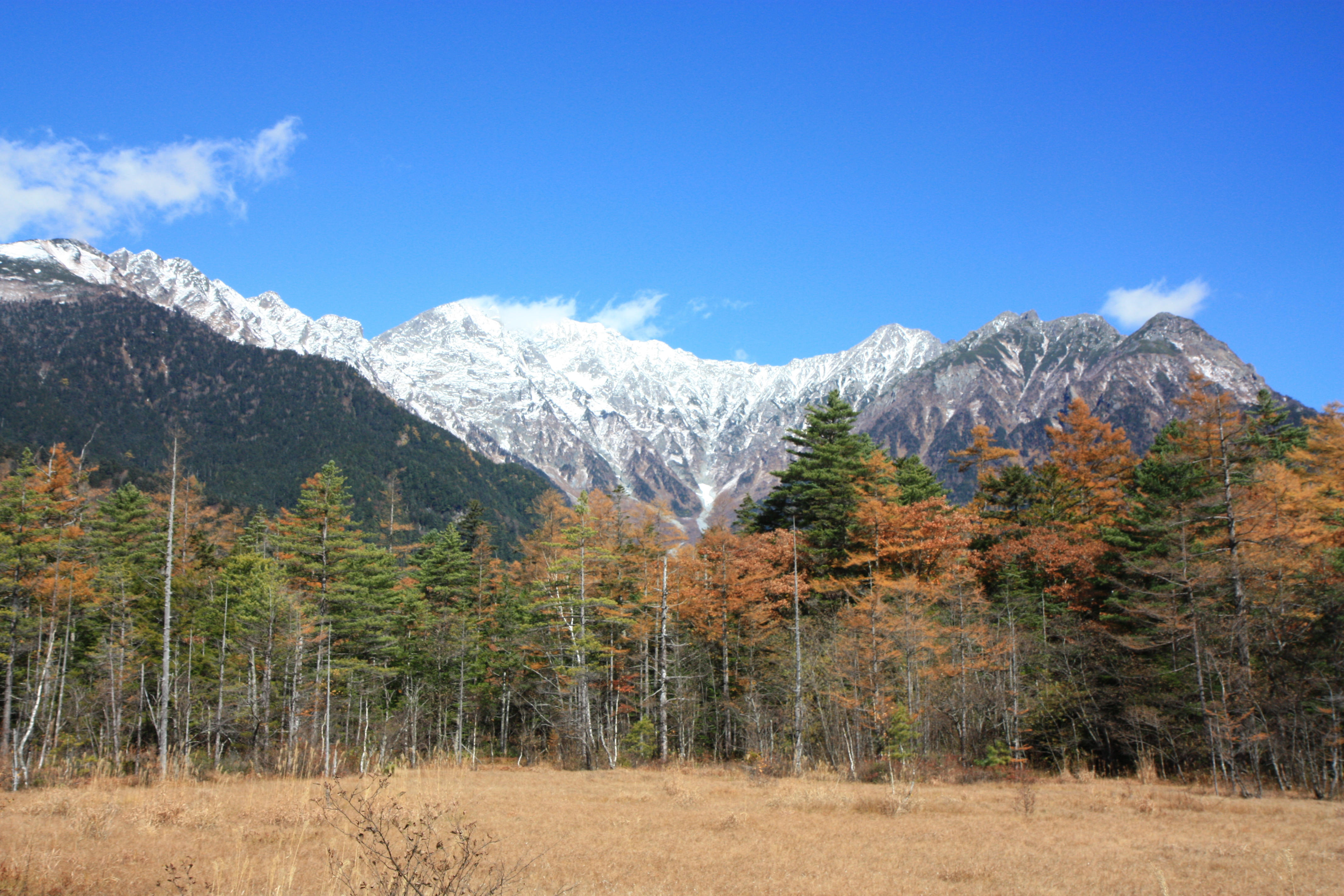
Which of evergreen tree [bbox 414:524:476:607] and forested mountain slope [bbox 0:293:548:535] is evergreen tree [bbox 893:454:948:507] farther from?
forested mountain slope [bbox 0:293:548:535]

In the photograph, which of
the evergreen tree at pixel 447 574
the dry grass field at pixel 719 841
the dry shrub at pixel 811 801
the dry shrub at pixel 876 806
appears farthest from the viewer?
the evergreen tree at pixel 447 574

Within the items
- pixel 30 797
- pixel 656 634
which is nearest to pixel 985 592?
pixel 656 634

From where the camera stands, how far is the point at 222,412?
553ft

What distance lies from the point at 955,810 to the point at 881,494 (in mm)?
19487

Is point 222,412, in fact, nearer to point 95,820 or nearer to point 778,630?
point 778,630

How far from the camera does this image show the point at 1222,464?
24.7 m

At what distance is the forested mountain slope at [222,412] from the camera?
144000 millimetres

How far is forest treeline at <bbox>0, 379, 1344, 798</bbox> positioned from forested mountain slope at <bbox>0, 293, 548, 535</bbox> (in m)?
100

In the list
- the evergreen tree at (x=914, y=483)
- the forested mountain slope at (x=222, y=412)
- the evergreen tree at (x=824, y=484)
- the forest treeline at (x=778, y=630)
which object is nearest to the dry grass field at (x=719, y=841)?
the forest treeline at (x=778, y=630)

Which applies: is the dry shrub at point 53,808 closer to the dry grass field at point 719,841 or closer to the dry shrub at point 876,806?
the dry grass field at point 719,841

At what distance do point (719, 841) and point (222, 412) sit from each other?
188548 mm

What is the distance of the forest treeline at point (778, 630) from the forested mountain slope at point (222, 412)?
10032cm

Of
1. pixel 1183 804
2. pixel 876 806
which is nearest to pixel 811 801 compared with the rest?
pixel 876 806

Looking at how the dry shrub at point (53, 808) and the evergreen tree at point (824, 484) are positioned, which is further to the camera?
the evergreen tree at point (824, 484)
